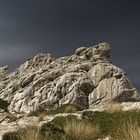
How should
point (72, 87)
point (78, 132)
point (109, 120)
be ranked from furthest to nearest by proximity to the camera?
point (72, 87), point (109, 120), point (78, 132)

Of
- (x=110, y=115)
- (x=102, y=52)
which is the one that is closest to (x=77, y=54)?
(x=102, y=52)

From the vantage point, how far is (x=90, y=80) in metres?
103

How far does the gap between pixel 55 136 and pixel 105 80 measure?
89.4 meters

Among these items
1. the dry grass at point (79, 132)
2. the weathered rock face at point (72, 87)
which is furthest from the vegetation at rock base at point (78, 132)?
the weathered rock face at point (72, 87)

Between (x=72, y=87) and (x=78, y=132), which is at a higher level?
(x=72, y=87)

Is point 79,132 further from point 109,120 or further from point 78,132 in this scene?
point 109,120

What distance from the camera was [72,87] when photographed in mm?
97500

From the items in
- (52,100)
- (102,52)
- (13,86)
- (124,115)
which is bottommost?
(124,115)

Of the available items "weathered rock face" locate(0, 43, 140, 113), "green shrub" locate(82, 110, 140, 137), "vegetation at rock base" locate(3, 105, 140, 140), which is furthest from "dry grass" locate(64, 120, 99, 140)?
"weathered rock face" locate(0, 43, 140, 113)

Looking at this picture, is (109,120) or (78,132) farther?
(109,120)

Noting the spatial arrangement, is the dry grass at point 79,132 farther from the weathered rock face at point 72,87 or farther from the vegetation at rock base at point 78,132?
the weathered rock face at point 72,87

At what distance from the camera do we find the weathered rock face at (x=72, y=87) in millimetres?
96812

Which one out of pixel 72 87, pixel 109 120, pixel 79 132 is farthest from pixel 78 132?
pixel 72 87

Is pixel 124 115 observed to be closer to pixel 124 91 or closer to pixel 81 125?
pixel 81 125
